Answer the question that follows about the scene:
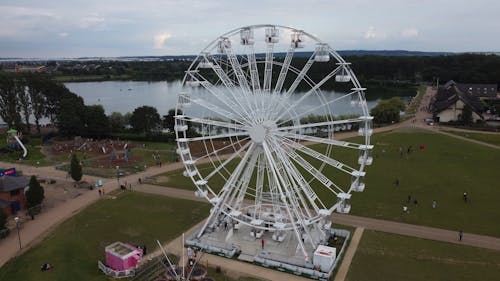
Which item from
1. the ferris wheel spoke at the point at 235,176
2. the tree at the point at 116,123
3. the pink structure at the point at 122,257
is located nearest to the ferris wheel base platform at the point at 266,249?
the ferris wheel spoke at the point at 235,176

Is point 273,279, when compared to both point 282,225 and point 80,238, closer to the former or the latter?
point 282,225

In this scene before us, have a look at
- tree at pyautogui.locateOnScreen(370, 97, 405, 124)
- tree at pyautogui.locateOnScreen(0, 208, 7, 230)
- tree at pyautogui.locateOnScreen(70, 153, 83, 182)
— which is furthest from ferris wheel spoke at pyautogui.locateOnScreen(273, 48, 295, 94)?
tree at pyautogui.locateOnScreen(370, 97, 405, 124)

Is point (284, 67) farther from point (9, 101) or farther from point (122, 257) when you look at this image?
point (9, 101)

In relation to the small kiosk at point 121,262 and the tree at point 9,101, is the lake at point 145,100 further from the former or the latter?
the small kiosk at point 121,262

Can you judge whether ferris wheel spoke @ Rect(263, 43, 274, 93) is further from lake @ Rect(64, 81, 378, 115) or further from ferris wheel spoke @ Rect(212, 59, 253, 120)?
lake @ Rect(64, 81, 378, 115)

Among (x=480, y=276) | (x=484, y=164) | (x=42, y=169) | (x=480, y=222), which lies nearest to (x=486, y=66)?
(x=484, y=164)

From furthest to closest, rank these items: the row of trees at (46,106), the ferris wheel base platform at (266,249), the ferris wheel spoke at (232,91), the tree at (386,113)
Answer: the tree at (386,113), the row of trees at (46,106), the ferris wheel spoke at (232,91), the ferris wheel base platform at (266,249)
